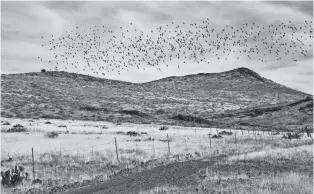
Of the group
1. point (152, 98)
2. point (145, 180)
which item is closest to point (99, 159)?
point (145, 180)

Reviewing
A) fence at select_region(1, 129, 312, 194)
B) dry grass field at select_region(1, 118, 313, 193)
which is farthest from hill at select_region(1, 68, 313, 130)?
fence at select_region(1, 129, 312, 194)

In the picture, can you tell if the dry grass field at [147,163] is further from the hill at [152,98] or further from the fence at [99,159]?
the hill at [152,98]

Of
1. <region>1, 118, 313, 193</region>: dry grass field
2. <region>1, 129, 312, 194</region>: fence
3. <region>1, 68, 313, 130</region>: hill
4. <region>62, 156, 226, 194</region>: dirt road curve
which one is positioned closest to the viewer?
<region>1, 118, 313, 193</region>: dry grass field

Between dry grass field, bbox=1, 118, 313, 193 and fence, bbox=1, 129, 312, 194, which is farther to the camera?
fence, bbox=1, 129, 312, 194

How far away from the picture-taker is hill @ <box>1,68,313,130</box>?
7788 cm

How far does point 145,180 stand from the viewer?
19.2 meters

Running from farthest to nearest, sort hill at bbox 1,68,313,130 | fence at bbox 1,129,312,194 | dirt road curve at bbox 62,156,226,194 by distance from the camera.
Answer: hill at bbox 1,68,313,130 < fence at bbox 1,129,312,194 < dirt road curve at bbox 62,156,226,194

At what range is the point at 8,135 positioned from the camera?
3938 centimetres

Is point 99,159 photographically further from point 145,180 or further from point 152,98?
point 152,98

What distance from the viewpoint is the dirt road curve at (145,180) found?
1717 centimetres

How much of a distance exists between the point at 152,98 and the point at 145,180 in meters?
103

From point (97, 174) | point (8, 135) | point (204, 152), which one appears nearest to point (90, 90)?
point (8, 135)

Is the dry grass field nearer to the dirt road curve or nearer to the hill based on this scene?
the dirt road curve

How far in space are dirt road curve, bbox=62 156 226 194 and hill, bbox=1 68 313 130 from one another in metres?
47.4
